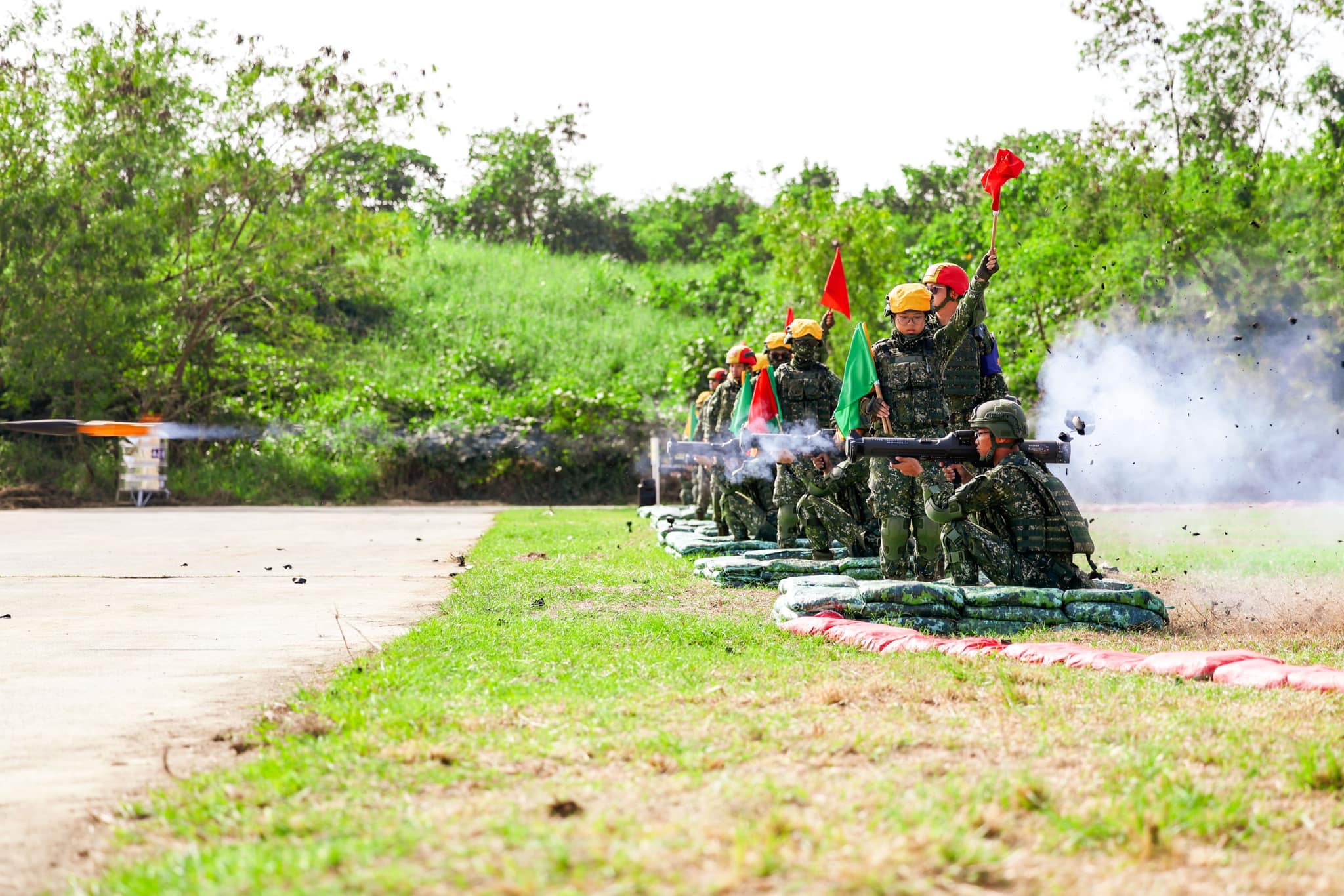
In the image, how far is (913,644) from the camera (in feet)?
20.9

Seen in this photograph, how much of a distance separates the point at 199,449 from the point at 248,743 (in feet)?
81.1

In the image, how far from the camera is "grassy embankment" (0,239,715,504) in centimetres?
2648

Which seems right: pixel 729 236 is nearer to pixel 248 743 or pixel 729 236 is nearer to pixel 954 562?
pixel 954 562

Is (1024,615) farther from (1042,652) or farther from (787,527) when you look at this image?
(787,527)

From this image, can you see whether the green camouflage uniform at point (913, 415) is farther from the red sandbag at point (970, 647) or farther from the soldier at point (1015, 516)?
the red sandbag at point (970, 647)

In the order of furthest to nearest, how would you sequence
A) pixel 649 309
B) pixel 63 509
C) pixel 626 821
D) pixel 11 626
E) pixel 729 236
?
1. pixel 729 236
2. pixel 649 309
3. pixel 63 509
4. pixel 11 626
5. pixel 626 821

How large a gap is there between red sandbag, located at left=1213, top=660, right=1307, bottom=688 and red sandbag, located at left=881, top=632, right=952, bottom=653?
129 cm

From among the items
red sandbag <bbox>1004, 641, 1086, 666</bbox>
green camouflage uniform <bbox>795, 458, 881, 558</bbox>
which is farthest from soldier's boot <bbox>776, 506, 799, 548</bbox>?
red sandbag <bbox>1004, 641, 1086, 666</bbox>

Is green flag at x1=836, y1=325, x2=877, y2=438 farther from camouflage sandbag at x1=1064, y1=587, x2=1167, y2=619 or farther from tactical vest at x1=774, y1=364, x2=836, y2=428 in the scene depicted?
tactical vest at x1=774, y1=364, x2=836, y2=428

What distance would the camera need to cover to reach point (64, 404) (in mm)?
26672

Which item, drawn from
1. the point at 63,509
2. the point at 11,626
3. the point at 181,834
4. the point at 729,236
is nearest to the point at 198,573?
the point at 11,626

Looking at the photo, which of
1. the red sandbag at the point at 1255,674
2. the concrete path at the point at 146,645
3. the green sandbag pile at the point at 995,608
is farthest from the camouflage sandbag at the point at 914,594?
the concrete path at the point at 146,645

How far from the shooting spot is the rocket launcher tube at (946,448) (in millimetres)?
8078

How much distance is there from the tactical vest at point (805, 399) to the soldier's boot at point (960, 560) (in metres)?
3.41
